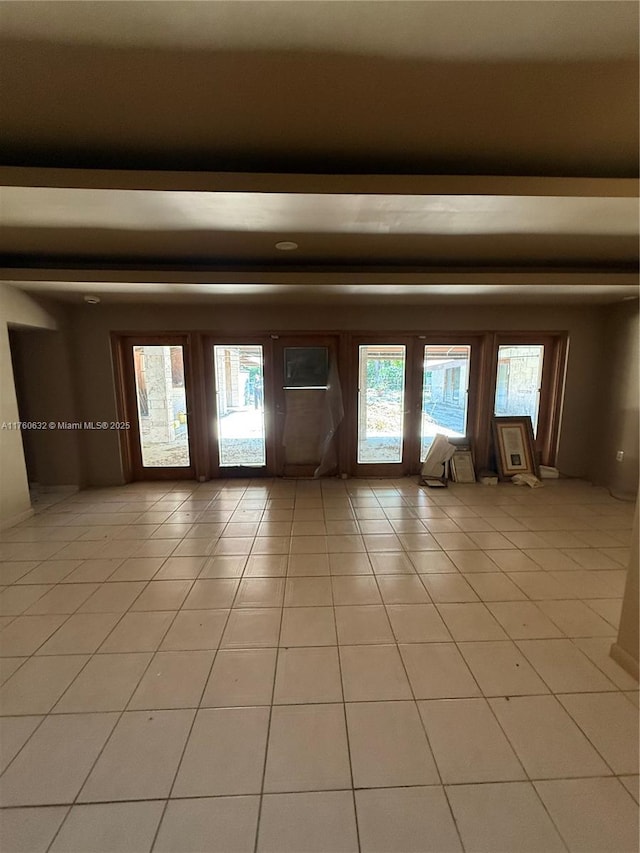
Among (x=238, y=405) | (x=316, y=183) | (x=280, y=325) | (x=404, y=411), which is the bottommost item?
(x=404, y=411)

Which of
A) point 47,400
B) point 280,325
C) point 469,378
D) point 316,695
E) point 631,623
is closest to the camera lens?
point 316,695

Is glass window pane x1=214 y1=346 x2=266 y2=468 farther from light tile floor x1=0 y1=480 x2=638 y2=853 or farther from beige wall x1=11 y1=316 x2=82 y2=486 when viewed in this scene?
light tile floor x1=0 y1=480 x2=638 y2=853

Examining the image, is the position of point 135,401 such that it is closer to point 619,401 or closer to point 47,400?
point 47,400

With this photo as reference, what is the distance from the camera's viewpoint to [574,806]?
→ 4.04ft

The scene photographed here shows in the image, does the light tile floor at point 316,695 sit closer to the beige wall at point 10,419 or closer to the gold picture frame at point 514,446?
the beige wall at point 10,419

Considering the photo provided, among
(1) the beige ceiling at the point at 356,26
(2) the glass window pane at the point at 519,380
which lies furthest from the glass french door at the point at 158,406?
(2) the glass window pane at the point at 519,380

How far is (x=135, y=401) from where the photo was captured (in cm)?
481

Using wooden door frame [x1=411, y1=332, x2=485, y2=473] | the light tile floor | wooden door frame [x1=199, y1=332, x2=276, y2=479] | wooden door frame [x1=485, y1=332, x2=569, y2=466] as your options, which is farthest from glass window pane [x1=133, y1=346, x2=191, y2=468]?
wooden door frame [x1=485, y1=332, x2=569, y2=466]

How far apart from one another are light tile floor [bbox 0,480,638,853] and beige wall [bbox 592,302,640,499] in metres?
1.44

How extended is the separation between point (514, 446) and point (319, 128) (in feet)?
14.4

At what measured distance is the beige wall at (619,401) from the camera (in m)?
4.18

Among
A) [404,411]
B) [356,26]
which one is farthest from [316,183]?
[404,411]

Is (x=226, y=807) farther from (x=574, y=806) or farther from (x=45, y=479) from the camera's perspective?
(x=45, y=479)

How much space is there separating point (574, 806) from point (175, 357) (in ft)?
16.3
